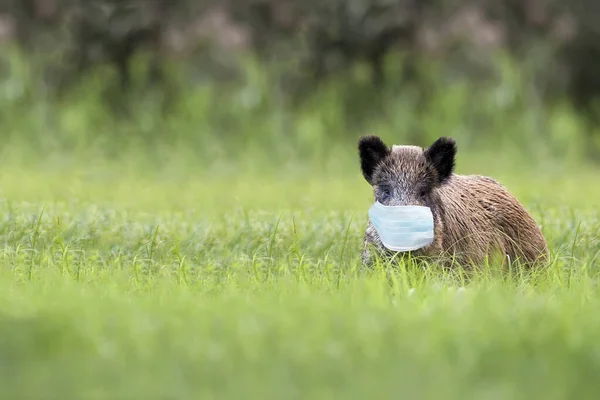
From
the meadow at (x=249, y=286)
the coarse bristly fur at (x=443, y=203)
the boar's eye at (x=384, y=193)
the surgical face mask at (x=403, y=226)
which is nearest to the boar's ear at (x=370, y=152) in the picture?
the coarse bristly fur at (x=443, y=203)

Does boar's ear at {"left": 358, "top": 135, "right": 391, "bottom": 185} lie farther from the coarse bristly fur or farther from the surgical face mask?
the surgical face mask

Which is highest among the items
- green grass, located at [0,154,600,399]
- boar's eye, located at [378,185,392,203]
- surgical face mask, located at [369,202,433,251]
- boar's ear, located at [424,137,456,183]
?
boar's ear, located at [424,137,456,183]

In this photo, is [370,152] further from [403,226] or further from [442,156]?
[403,226]

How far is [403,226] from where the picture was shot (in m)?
6.56

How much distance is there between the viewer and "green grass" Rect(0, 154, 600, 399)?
446 cm

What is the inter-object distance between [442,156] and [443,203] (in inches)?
12.4

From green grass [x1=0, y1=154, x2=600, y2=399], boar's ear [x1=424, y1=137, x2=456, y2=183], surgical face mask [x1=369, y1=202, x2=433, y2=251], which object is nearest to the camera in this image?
→ green grass [x1=0, y1=154, x2=600, y2=399]

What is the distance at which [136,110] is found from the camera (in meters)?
13.7

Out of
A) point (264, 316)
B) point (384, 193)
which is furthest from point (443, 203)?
point (264, 316)

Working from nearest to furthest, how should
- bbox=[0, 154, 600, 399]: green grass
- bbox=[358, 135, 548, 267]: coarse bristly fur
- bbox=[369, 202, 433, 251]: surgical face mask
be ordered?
bbox=[0, 154, 600, 399]: green grass → bbox=[369, 202, 433, 251]: surgical face mask → bbox=[358, 135, 548, 267]: coarse bristly fur

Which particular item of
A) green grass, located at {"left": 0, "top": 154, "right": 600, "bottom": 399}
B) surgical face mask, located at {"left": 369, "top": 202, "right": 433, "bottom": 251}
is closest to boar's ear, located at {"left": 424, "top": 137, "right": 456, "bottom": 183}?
surgical face mask, located at {"left": 369, "top": 202, "right": 433, "bottom": 251}

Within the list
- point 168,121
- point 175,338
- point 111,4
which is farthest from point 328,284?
point 111,4

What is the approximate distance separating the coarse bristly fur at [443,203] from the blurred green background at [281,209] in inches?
9.9

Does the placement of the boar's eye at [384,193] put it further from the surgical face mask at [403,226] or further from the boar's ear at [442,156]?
the boar's ear at [442,156]
